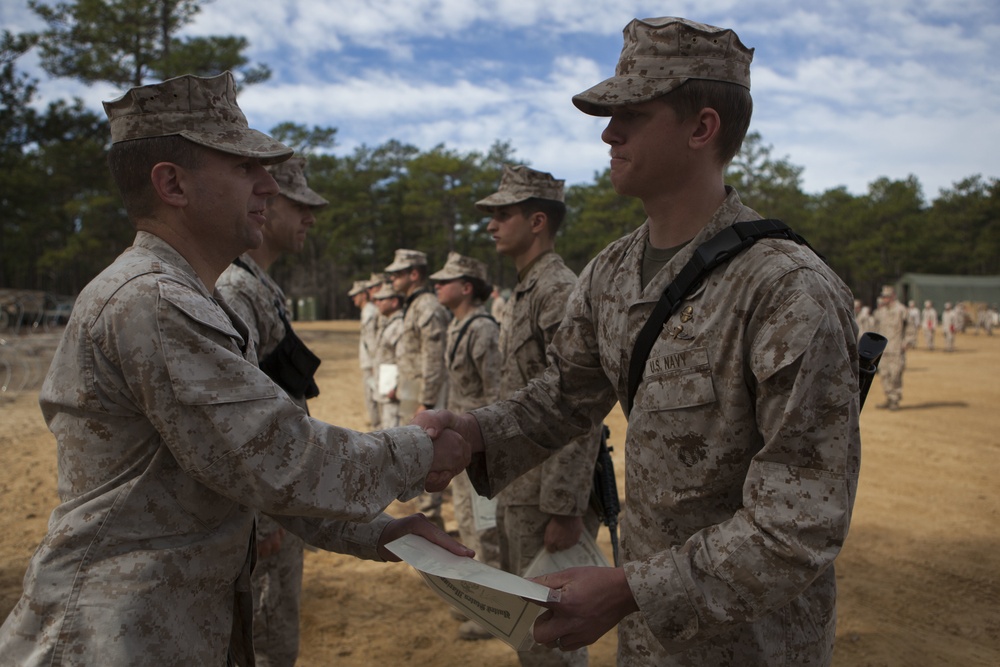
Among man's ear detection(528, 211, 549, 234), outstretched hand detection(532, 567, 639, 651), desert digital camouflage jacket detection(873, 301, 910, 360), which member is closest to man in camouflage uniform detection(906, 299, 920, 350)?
desert digital camouflage jacket detection(873, 301, 910, 360)

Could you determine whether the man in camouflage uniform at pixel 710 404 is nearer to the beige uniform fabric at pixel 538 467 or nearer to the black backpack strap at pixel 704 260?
the black backpack strap at pixel 704 260

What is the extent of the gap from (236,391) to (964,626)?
561 cm

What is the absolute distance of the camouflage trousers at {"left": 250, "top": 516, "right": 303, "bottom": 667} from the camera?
12.3 feet

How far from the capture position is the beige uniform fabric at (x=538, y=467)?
3682 millimetres

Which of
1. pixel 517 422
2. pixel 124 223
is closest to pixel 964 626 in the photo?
pixel 517 422

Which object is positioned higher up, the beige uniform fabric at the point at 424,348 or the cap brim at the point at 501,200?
the cap brim at the point at 501,200

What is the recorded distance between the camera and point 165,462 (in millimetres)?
1952

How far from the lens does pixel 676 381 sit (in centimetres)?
210

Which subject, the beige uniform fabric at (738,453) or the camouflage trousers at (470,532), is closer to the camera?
the beige uniform fabric at (738,453)

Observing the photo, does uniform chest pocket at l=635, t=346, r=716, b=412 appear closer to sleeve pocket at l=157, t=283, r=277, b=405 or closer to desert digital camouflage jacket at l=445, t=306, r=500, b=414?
sleeve pocket at l=157, t=283, r=277, b=405

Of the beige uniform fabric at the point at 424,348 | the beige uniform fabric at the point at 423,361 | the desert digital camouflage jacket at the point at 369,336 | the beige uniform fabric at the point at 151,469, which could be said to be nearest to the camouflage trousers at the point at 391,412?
the beige uniform fabric at the point at 423,361

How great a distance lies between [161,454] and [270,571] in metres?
2.08

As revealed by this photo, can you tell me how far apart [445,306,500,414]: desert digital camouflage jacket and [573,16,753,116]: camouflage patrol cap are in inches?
157

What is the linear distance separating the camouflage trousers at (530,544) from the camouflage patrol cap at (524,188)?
6.55 feet
